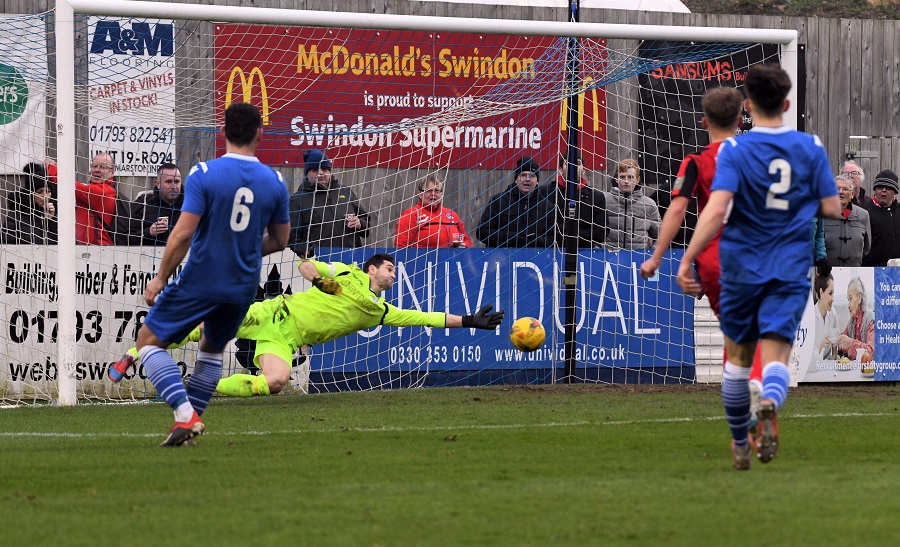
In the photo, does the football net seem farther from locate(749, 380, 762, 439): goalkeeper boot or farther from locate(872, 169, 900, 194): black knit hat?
locate(749, 380, 762, 439): goalkeeper boot

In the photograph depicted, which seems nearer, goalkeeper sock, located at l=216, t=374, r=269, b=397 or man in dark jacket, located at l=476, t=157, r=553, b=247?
goalkeeper sock, located at l=216, t=374, r=269, b=397

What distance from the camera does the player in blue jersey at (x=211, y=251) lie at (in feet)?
26.8

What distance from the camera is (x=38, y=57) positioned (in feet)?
44.5

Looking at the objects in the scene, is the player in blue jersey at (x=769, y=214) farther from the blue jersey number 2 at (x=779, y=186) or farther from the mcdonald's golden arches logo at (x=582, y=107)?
the mcdonald's golden arches logo at (x=582, y=107)

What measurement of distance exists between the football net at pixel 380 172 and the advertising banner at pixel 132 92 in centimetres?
3

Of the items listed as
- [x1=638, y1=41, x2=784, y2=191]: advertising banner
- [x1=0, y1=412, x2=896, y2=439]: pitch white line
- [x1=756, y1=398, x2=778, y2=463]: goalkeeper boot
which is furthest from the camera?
[x1=638, y1=41, x2=784, y2=191]: advertising banner

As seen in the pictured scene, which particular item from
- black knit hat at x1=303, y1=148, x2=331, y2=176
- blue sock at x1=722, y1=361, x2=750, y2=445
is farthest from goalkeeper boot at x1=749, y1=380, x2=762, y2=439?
black knit hat at x1=303, y1=148, x2=331, y2=176

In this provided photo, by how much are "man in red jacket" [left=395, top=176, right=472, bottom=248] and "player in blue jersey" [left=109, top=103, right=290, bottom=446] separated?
5876 mm

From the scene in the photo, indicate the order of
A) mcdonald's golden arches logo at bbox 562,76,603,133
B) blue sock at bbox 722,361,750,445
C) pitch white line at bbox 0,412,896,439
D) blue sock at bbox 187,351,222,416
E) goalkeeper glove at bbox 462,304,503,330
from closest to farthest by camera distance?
blue sock at bbox 722,361,750,445 < blue sock at bbox 187,351,222,416 < pitch white line at bbox 0,412,896,439 < goalkeeper glove at bbox 462,304,503,330 < mcdonald's golden arches logo at bbox 562,76,603,133

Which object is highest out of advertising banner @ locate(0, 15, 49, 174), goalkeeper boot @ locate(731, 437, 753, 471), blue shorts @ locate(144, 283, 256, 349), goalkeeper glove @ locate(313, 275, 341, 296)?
advertising banner @ locate(0, 15, 49, 174)

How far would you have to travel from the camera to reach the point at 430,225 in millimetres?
14430

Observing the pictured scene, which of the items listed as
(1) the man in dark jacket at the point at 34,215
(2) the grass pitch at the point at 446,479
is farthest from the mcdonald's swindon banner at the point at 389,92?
(2) the grass pitch at the point at 446,479

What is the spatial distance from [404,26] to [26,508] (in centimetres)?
798

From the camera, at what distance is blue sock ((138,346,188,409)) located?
27.0ft
